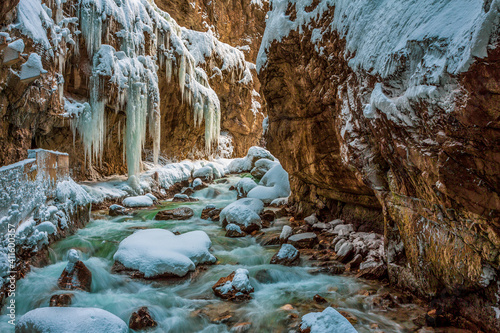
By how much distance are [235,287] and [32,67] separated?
5841mm

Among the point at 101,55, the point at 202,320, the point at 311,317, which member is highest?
the point at 101,55

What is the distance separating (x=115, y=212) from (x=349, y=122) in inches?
306

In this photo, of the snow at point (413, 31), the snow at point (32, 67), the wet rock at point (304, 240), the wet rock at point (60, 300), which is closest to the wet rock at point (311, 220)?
the wet rock at point (304, 240)

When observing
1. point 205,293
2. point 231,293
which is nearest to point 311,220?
point 231,293

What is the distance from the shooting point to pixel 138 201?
35.0 ft

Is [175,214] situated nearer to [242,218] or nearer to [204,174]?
[242,218]

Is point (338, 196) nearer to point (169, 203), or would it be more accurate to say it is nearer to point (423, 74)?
point (423, 74)

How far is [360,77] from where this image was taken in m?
4.23

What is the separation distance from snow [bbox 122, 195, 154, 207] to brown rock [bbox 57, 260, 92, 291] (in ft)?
19.3

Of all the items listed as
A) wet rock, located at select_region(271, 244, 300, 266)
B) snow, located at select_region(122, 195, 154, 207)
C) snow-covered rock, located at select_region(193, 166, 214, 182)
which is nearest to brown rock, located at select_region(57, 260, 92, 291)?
wet rock, located at select_region(271, 244, 300, 266)

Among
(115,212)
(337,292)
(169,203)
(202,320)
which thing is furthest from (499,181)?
(169,203)

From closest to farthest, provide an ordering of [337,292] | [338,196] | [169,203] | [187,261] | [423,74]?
[423,74], [337,292], [187,261], [338,196], [169,203]

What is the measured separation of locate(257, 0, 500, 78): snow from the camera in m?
2.26

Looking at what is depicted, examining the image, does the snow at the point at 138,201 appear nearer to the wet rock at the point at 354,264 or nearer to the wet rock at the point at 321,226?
the wet rock at the point at 321,226
